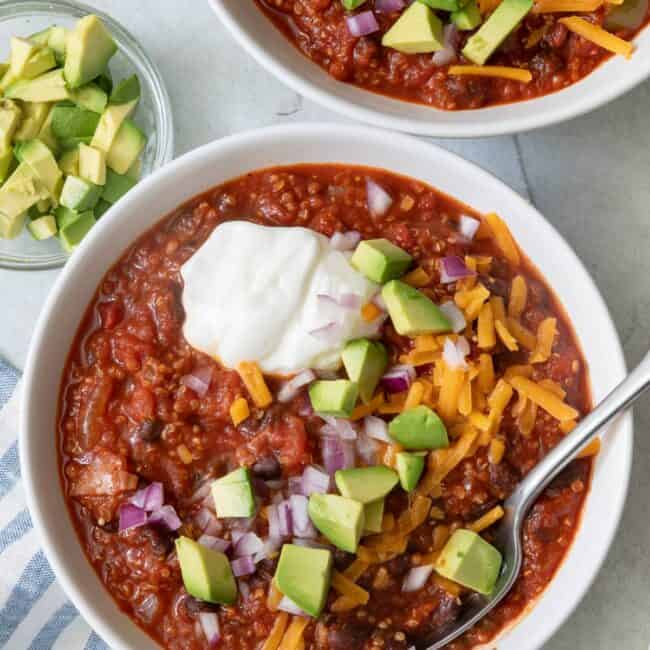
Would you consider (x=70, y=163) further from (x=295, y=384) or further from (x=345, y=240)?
(x=295, y=384)

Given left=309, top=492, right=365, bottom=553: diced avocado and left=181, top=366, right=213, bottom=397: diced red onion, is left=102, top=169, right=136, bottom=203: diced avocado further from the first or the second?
left=309, top=492, right=365, bottom=553: diced avocado

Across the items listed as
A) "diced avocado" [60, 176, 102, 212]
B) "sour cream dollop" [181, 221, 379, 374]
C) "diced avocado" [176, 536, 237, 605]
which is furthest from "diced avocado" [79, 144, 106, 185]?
"diced avocado" [176, 536, 237, 605]

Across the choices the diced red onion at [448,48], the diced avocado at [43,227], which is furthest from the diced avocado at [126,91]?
the diced red onion at [448,48]

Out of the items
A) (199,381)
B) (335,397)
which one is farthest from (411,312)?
(199,381)

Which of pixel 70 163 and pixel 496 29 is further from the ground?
pixel 496 29

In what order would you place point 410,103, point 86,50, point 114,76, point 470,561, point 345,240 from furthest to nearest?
point 114,76
point 86,50
point 410,103
point 345,240
point 470,561

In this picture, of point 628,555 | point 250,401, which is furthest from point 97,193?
point 628,555

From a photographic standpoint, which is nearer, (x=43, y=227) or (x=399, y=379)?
(x=399, y=379)
